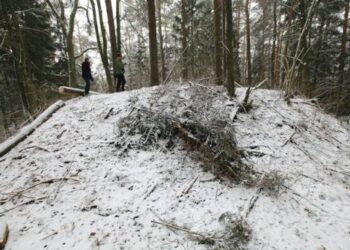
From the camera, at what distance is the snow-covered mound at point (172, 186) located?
12.3 feet

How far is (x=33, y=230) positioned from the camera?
3941 millimetres

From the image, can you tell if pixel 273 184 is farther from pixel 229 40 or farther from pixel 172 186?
pixel 229 40

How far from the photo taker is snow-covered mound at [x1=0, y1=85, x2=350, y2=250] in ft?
12.3

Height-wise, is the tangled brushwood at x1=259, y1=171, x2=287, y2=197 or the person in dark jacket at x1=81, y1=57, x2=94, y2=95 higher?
the person in dark jacket at x1=81, y1=57, x2=94, y2=95

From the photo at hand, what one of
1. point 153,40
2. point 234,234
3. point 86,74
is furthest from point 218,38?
point 234,234

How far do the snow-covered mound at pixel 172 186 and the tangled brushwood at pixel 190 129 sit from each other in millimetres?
57

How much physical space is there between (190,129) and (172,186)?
151 centimetres

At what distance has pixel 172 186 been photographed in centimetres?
478

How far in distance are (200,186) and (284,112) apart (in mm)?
4096

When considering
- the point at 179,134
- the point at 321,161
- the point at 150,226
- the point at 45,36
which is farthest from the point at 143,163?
the point at 45,36

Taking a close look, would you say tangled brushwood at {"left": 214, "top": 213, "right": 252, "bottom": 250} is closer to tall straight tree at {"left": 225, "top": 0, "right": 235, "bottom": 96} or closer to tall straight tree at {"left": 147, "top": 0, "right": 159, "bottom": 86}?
tall straight tree at {"left": 225, "top": 0, "right": 235, "bottom": 96}

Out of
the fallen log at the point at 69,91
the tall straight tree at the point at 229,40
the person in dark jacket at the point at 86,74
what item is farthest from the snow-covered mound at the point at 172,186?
the person in dark jacket at the point at 86,74

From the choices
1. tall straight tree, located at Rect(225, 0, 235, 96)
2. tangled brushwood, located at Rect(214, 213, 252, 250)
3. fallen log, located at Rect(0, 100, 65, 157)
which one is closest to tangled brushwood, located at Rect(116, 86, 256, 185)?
tall straight tree, located at Rect(225, 0, 235, 96)

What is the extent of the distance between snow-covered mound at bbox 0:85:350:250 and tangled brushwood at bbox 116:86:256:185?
6 centimetres
